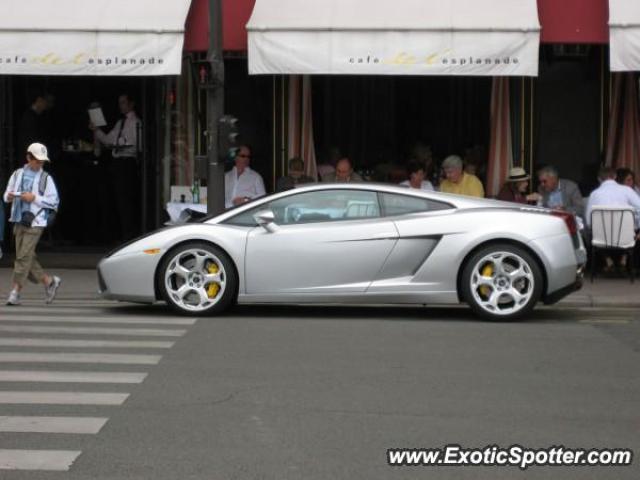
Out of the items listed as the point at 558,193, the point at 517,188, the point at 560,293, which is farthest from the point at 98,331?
the point at 558,193

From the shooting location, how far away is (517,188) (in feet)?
54.7

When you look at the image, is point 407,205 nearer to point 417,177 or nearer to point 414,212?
point 414,212

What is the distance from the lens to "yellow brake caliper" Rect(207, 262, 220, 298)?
12477 millimetres

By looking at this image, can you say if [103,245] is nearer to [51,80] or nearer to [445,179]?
[51,80]

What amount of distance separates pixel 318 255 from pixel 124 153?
7150 millimetres

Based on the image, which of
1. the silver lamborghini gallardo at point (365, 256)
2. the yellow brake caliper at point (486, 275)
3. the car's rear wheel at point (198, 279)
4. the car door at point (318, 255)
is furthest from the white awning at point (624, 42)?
the car's rear wheel at point (198, 279)

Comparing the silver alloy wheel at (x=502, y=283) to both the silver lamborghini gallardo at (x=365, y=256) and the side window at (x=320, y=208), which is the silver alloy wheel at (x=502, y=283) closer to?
the silver lamborghini gallardo at (x=365, y=256)

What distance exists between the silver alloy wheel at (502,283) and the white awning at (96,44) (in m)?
5.45

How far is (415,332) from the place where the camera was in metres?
11.7

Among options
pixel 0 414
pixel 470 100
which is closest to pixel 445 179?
pixel 470 100

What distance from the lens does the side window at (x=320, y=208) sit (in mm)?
12586

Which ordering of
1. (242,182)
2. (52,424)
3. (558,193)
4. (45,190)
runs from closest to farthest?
(52,424) < (45,190) < (558,193) < (242,182)

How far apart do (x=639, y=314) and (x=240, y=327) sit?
4.33 meters

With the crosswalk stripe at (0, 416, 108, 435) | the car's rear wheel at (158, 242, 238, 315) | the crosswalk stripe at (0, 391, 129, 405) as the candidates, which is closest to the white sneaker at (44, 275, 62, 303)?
the car's rear wheel at (158, 242, 238, 315)
